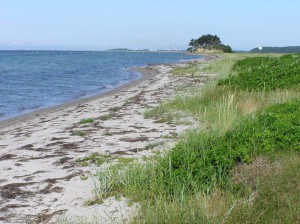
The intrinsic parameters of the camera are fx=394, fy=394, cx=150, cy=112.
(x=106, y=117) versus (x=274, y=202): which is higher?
(x=274, y=202)

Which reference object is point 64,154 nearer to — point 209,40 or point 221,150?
point 221,150

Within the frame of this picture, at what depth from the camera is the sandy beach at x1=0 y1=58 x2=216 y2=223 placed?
5.66m

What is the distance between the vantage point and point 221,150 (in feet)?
21.1

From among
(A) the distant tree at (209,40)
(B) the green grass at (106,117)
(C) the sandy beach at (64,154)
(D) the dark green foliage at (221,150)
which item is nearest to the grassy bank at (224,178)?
(D) the dark green foliage at (221,150)

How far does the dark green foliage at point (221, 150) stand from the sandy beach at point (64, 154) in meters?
0.65

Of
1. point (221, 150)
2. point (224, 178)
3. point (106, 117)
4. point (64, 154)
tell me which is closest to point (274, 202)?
point (224, 178)

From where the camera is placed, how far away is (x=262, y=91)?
1354 centimetres

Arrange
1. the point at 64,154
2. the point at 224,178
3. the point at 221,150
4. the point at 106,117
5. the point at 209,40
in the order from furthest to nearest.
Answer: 1. the point at 209,40
2. the point at 106,117
3. the point at 64,154
4. the point at 221,150
5. the point at 224,178

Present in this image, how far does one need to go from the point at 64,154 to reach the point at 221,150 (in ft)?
12.3

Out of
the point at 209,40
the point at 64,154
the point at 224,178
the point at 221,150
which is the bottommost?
the point at 64,154

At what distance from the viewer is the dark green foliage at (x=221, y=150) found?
18.9 ft

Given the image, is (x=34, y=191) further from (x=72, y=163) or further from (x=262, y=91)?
(x=262, y=91)

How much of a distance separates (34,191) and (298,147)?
172 inches

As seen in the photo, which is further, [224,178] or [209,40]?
[209,40]
